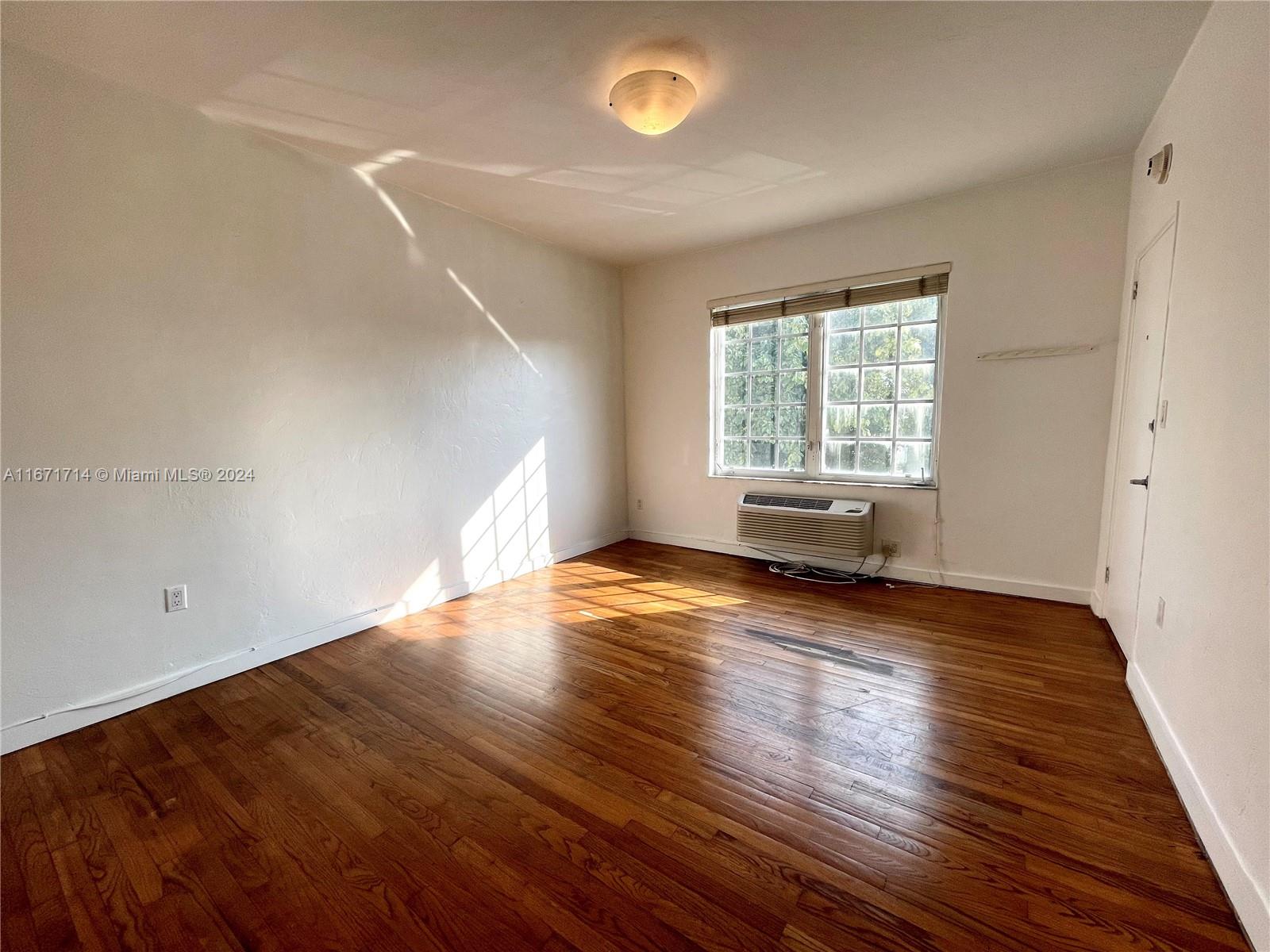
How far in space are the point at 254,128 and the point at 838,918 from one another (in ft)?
12.3

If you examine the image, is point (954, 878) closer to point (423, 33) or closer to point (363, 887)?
point (363, 887)

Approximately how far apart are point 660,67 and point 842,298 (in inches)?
88.5

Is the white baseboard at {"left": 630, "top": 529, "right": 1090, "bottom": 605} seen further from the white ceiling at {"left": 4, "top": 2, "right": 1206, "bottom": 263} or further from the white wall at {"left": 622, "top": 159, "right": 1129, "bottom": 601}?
the white ceiling at {"left": 4, "top": 2, "right": 1206, "bottom": 263}

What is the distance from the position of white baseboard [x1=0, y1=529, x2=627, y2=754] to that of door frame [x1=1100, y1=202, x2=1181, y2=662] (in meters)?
3.72

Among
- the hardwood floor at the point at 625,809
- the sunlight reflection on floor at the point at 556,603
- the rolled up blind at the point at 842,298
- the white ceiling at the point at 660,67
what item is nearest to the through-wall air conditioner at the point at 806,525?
the sunlight reflection on floor at the point at 556,603

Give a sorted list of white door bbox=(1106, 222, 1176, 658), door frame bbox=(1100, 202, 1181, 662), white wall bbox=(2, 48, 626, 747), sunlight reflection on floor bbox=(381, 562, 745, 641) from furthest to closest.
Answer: sunlight reflection on floor bbox=(381, 562, 745, 641) → white door bbox=(1106, 222, 1176, 658) → door frame bbox=(1100, 202, 1181, 662) → white wall bbox=(2, 48, 626, 747)

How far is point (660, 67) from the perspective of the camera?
1.96 m

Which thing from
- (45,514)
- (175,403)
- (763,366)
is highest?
(763,366)

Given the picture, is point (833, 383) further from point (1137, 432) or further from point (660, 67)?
point (660, 67)

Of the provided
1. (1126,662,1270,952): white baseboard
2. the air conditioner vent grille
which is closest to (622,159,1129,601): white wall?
the air conditioner vent grille

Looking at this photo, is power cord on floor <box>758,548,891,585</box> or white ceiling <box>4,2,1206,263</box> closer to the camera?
white ceiling <box>4,2,1206,263</box>

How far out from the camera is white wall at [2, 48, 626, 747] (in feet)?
6.31

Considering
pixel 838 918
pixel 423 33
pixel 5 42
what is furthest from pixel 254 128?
pixel 838 918

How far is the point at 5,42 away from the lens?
5.88 ft
